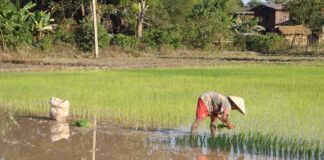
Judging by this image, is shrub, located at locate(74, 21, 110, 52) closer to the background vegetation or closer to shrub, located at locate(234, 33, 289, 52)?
the background vegetation

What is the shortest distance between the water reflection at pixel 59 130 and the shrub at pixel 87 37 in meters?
19.0

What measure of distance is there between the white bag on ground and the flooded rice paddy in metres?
0.45

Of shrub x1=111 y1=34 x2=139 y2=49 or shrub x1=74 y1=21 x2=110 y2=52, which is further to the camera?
shrub x1=111 y1=34 x2=139 y2=49

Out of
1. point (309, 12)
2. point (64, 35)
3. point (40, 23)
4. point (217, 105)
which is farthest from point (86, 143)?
point (309, 12)

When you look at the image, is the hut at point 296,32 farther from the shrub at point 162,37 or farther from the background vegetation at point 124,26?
the shrub at point 162,37

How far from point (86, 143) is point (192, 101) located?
13.2 feet

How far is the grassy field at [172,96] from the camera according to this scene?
28.7 feet

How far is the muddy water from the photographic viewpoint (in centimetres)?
646

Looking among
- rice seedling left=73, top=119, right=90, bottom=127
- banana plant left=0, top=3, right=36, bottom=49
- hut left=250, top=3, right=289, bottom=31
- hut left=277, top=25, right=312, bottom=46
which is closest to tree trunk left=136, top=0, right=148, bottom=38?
banana plant left=0, top=3, right=36, bottom=49

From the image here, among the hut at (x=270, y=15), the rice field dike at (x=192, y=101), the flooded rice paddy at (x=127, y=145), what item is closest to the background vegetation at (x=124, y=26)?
the rice field dike at (x=192, y=101)

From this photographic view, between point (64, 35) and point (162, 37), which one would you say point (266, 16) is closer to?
point (162, 37)

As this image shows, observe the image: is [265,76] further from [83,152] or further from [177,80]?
[83,152]

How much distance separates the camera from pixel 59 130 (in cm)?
813

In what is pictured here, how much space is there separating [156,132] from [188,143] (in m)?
0.97
